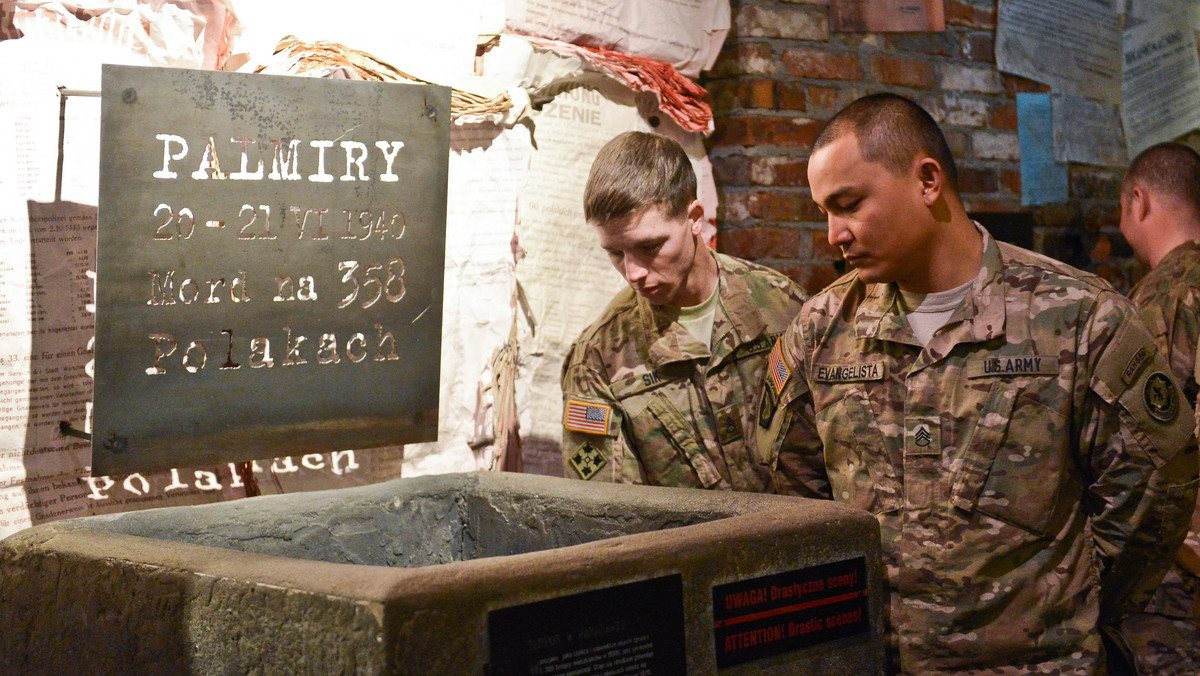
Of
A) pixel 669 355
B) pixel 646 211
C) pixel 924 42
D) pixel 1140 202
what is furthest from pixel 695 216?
pixel 1140 202

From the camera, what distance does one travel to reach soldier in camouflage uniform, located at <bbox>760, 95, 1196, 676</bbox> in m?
1.74

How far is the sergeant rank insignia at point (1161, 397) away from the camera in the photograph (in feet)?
5.62

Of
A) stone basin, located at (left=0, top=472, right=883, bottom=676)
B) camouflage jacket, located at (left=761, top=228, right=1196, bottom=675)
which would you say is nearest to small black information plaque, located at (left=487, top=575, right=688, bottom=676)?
stone basin, located at (left=0, top=472, right=883, bottom=676)

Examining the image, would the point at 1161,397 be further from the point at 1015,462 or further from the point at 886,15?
the point at 886,15

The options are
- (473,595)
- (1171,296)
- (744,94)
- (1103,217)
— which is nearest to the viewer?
(473,595)

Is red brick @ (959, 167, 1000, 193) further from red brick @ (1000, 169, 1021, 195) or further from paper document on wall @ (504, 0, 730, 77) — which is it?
paper document on wall @ (504, 0, 730, 77)

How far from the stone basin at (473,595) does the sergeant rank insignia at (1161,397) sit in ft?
1.80

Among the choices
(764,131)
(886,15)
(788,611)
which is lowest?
(788,611)

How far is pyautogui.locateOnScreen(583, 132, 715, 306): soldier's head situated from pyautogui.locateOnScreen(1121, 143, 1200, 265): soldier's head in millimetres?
1657

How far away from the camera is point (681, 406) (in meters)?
2.26

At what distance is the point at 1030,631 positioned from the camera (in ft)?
5.74

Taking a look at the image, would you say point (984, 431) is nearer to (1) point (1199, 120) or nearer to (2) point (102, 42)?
(2) point (102, 42)

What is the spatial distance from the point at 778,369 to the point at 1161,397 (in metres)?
0.66

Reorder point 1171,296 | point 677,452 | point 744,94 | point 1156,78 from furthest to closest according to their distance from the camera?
point 1156,78
point 1171,296
point 744,94
point 677,452
